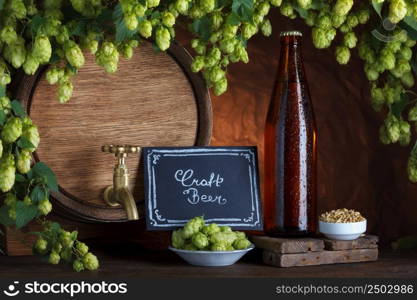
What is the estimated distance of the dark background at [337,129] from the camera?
212cm

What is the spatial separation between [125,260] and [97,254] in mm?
107

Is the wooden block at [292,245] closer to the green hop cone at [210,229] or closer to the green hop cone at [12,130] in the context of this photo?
the green hop cone at [210,229]

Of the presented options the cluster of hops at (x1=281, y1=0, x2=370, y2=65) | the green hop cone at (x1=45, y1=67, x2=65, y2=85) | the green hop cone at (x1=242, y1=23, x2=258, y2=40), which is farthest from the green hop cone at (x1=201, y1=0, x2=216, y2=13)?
the green hop cone at (x1=45, y1=67, x2=65, y2=85)

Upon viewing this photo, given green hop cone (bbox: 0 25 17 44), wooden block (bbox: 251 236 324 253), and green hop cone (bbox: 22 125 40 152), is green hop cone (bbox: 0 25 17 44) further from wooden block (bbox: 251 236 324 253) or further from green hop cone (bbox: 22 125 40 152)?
wooden block (bbox: 251 236 324 253)

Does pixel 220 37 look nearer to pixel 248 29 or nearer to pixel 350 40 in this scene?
pixel 248 29

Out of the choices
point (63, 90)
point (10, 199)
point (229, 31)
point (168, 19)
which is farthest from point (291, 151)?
Result: point (10, 199)

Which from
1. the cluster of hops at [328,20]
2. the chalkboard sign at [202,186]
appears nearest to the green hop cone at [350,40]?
the cluster of hops at [328,20]

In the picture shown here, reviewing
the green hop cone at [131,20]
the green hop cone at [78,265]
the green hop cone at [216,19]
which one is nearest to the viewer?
the green hop cone at [131,20]

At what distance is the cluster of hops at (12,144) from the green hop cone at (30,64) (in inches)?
2.9

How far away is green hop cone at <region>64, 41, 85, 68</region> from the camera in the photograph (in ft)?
5.41

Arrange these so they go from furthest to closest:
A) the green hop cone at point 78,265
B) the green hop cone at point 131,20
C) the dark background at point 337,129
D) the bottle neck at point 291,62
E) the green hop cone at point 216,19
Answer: the dark background at point 337,129, the bottle neck at point 291,62, the green hop cone at point 216,19, the green hop cone at point 78,265, the green hop cone at point 131,20

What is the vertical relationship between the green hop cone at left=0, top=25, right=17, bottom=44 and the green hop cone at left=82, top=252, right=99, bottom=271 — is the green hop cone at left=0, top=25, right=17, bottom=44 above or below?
above

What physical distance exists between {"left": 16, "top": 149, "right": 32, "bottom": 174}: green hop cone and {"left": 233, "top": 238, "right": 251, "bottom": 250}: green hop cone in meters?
0.47

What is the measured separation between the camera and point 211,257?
5.54ft
